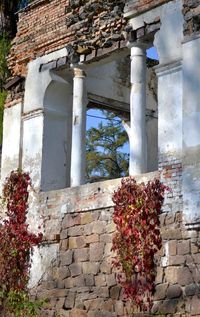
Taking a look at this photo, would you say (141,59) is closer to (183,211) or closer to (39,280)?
(183,211)

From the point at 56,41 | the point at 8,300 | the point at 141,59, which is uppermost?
the point at 56,41

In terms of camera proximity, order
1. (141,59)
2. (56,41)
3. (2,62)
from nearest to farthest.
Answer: (141,59) → (56,41) → (2,62)

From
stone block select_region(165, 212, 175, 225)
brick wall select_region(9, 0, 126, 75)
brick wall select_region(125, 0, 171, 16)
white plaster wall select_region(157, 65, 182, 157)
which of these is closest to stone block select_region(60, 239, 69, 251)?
stone block select_region(165, 212, 175, 225)

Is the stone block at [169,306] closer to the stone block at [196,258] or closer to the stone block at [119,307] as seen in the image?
the stone block at [196,258]

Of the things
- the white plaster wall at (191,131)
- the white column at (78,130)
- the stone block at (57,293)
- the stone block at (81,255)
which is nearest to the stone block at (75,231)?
the stone block at (81,255)

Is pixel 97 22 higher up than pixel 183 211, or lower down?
higher up

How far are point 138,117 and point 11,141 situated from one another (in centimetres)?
293

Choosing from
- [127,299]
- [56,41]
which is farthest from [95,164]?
[127,299]

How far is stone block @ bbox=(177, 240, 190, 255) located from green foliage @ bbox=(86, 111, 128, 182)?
45.3ft

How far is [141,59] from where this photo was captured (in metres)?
10.8

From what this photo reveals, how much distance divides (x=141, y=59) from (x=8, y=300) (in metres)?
4.26

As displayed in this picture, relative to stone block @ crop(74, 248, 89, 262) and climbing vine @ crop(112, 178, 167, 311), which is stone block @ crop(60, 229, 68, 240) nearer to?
stone block @ crop(74, 248, 89, 262)

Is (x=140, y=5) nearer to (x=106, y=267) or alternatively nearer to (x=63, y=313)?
(x=106, y=267)

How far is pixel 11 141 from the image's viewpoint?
41.6 feet
